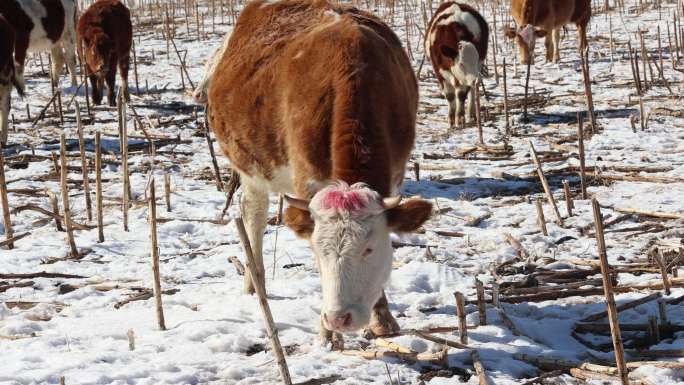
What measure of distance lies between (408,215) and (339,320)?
0.61 meters

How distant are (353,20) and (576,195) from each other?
133 inches

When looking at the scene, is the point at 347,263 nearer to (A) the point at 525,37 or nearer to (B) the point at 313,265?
(B) the point at 313,265

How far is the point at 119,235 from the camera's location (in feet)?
22.3

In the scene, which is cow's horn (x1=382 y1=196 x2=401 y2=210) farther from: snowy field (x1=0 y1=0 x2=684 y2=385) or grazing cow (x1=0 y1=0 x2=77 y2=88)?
grazing cow (x1=0 y1=0 x2=77 y2=88)

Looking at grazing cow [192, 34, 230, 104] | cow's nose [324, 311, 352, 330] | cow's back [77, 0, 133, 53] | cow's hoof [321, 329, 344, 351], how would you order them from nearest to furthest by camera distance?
cow's nose [324, 311, 352, 330], cow's hoof [321, 329, 344, 351], grazing cow [192, 34, 230, 104], cow's back [77, 0, 133, 53]

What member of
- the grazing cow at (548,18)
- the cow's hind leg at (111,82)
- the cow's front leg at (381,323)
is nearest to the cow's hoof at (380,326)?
the cow's front leg at (381,323)

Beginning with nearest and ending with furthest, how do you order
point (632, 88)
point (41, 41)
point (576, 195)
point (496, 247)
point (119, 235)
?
point (496, 247) < point (119, 235) < point (576, 195) < point (632, 88) < point (41, 41)

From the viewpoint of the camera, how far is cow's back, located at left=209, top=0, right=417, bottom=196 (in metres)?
4.00

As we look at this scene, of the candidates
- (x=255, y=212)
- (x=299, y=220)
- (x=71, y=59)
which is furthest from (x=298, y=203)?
(x=71, y=59)

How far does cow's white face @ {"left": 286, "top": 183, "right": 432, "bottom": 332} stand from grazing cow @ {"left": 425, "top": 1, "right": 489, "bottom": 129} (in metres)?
7.55

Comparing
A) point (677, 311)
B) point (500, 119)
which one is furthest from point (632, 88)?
point (677, 311)

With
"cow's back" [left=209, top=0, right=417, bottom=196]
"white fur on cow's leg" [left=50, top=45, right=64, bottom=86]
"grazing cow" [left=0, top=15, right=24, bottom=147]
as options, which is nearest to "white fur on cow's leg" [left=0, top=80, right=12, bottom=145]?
"grazing cow" [left=0, top=15, right=24, bottom=147]

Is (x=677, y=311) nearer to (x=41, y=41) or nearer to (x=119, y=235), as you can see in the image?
(x=119, y=235)

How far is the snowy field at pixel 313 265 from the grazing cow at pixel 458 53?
457mm
